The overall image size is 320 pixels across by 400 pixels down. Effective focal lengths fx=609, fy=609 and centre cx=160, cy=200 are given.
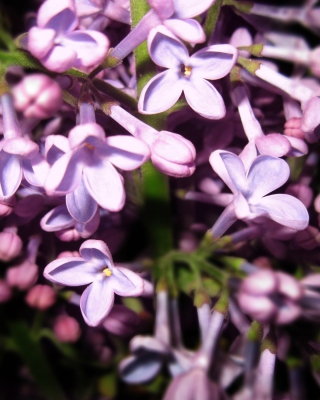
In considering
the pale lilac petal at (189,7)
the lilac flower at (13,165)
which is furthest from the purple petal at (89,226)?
the pale lilac petal at (189,7)

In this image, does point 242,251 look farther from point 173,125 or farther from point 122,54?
point 122,54

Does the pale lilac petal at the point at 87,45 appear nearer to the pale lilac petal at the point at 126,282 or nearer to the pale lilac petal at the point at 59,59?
the pale lilac petal at the point at 59,59

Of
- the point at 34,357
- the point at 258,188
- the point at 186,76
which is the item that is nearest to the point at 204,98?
the point at 186,76

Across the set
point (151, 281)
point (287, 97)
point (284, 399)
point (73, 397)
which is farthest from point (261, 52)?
point (73, 397)

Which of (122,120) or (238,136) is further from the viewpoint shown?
(238,136)

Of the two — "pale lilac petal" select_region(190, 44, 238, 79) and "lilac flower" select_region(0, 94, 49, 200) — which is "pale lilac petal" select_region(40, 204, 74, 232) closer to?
"lilac flower" select_region(0, 94, 49, 200)

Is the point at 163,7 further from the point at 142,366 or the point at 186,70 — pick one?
the point at 142,366

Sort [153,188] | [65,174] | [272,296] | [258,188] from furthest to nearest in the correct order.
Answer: [153,188]
[258,188]
[65,174]
[272,296]
